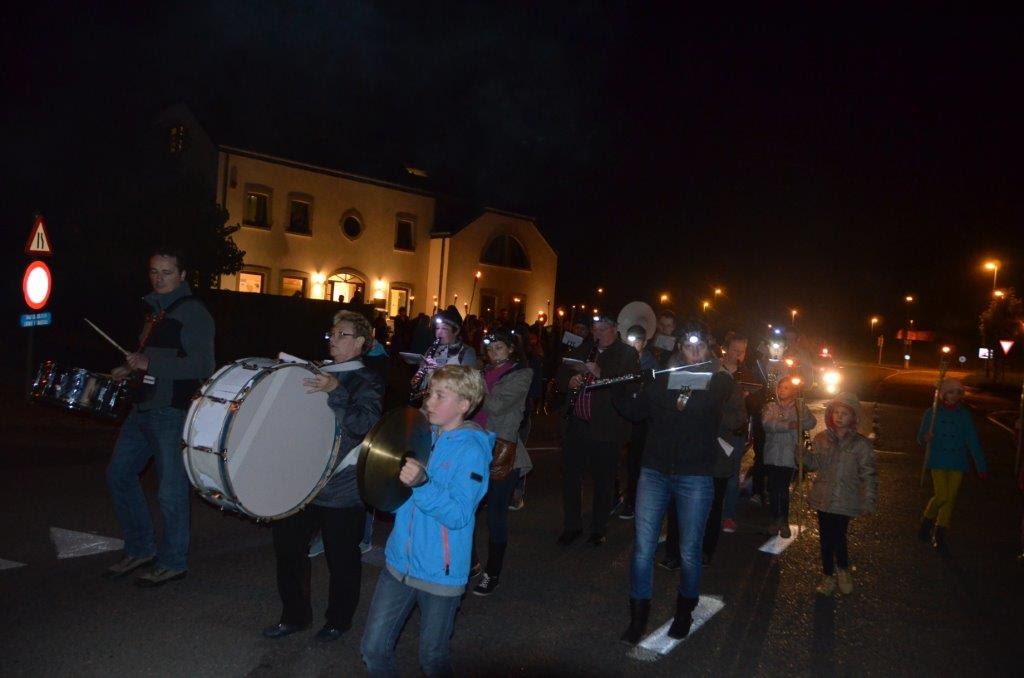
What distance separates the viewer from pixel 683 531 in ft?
17.8

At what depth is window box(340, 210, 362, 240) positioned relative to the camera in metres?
34.4

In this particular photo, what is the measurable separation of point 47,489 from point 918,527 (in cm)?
903

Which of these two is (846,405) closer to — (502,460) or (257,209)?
(502,460)

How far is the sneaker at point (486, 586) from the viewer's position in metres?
6.18

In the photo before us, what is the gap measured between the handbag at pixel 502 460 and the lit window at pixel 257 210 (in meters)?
27.6

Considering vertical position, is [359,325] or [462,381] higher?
[359,325]

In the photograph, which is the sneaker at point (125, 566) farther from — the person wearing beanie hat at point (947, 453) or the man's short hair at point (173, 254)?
the person wearing beanie hat at point (947, 453)

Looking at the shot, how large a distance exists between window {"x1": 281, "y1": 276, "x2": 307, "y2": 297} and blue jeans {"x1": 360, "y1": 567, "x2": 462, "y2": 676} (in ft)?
98.9

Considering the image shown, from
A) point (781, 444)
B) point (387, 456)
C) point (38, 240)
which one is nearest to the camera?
point (387, 456)

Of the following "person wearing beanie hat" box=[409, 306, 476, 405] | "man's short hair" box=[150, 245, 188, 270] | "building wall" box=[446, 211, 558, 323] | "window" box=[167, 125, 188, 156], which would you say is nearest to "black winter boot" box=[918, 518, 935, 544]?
"person wearing beanie hat" box=[409, 306, 476, 405]

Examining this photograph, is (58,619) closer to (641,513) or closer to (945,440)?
(641,513)

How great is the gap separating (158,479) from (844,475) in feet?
16.6

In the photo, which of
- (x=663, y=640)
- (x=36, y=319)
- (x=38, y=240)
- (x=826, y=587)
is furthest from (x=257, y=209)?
(x=663, y=640)

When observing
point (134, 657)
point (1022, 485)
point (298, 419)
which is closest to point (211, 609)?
point (134, 657)
